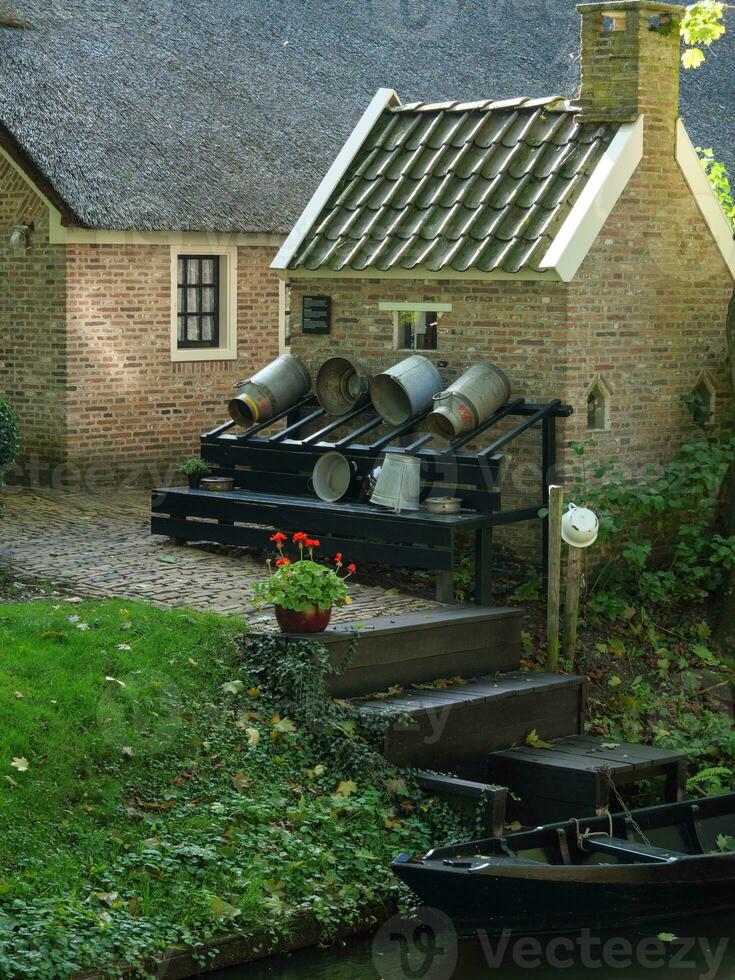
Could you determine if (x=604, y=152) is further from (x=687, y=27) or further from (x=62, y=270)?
(x=62, y=270)

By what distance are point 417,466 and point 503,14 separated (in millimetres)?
14174

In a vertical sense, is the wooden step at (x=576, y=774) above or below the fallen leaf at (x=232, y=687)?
below

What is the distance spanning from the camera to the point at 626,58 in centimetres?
1351

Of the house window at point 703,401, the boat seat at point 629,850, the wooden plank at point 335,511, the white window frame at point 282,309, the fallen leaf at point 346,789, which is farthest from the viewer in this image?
the white window frame at point 282,309

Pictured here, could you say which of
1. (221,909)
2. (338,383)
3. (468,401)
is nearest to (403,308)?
(338,383)

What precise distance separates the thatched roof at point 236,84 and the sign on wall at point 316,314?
9.89 ft

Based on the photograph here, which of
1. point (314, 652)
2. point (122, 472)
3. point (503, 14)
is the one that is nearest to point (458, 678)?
point (314, 652)

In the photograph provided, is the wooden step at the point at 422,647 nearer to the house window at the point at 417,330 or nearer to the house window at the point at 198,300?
the house window at the point at 417,330

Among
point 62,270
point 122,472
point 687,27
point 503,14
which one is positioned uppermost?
point 503,14

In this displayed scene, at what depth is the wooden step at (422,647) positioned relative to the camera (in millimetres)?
10633

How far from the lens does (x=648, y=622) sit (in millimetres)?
13172

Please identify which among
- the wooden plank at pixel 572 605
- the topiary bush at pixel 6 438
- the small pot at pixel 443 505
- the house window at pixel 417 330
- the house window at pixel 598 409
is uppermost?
the house window at pixel 417 330

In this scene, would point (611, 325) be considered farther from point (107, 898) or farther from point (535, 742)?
point (107, 898)

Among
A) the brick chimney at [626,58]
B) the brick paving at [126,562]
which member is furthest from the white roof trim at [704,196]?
the brick paving at [126,562]
